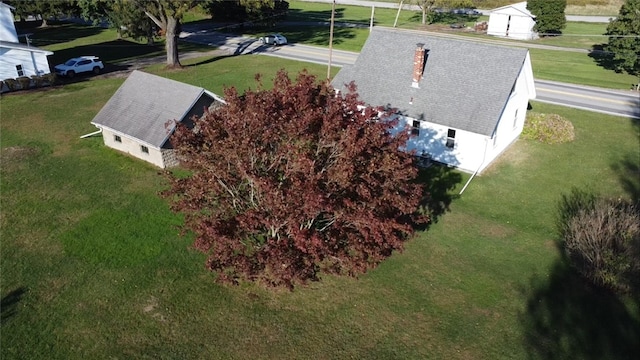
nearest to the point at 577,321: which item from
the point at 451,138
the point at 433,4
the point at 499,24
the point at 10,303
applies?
the point at 451,138

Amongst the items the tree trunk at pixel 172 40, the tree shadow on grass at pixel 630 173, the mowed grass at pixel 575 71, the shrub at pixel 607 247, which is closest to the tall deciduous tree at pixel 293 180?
the shrub at pixel 607 247

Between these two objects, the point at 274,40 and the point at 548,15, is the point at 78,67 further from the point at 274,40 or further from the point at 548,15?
the point at 548,15

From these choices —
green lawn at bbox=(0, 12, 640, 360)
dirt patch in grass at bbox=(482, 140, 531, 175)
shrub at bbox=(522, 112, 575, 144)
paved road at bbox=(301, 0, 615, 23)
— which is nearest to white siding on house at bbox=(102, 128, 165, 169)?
green lawn at bbox=(0, 12, 640, 360)

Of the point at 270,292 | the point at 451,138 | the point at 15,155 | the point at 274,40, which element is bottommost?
the point at 270,292

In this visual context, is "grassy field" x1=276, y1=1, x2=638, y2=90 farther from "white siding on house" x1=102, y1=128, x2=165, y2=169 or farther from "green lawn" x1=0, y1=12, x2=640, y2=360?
"white siding on house" x1=102, y1=128, x2=165, y2=169

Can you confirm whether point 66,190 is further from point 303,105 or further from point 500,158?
point 500,158

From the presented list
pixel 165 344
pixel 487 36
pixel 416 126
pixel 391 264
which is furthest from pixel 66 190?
pixel 487 36

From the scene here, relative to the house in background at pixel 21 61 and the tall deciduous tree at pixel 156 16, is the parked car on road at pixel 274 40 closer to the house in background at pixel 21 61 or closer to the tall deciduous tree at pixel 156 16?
the tall deciduous tree at pixel 156 16

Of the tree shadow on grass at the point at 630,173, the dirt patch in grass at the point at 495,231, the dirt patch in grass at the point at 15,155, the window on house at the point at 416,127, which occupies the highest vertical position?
the window on house at the point at 416,127
